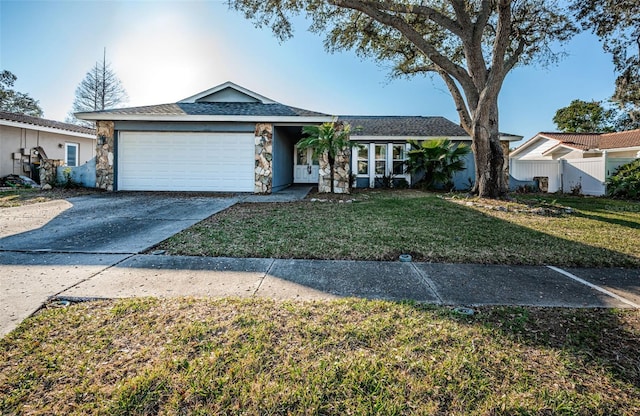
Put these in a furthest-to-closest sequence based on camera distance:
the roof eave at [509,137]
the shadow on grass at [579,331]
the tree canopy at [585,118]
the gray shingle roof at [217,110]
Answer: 1. the tree canopy at [585,118]
2. the roof eave at [509,137]
3. the gray shingle roof at [217,110]
4. the shadow on grass at [579,331]

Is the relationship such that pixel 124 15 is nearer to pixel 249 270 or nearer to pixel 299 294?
pixel 249 270

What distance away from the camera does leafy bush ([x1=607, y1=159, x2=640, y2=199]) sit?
12.7 m

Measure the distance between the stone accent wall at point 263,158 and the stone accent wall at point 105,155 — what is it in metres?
5.14

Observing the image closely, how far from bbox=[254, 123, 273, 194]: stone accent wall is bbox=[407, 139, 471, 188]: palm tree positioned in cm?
622

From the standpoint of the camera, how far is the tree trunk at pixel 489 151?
31.9 ft

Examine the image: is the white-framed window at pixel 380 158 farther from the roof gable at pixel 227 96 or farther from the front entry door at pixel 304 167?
the roof gable at pixel 227 96

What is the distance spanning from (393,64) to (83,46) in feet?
44.0

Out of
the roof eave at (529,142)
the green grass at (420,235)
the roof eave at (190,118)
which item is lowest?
the green grass at (420,235)

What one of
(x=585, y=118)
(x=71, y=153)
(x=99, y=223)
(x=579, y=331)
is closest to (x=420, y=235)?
(x=579, y=331)

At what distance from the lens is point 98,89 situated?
105 ft

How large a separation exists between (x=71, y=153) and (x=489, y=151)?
67.8ft

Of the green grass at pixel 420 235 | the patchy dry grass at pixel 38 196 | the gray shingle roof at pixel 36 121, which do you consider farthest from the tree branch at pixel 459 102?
the gray shingle roof at pixel 36 121

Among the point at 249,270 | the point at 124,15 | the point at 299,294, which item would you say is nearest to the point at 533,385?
the point at 299,294

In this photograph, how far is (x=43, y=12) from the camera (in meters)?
10.3
